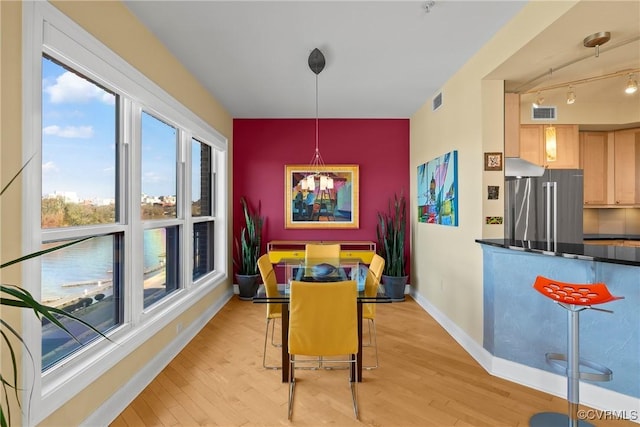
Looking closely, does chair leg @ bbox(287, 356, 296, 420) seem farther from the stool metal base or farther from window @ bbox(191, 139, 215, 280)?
window @ bbox(191, 139, 215, 280)

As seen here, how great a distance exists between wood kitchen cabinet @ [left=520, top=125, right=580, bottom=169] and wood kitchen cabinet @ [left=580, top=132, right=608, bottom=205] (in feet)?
1.12

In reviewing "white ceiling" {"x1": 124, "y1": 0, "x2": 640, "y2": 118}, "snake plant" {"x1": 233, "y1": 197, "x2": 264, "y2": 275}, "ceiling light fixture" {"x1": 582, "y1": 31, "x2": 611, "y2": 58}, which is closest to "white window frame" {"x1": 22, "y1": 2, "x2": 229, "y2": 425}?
"white ceiling" {"x1": 124, "y1": 0, "x2": 640, "y2": 118}

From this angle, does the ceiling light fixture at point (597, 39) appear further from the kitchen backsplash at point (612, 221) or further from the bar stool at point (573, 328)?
the kitchen backsplash at point (612, 221)

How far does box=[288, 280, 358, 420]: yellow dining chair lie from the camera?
2.12 metres

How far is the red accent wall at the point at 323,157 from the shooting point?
5273 millimetres

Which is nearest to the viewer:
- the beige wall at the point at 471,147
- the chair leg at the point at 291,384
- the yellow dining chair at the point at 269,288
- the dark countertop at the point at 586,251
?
the dark countertop at the point at 586,251

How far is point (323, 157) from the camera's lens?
17.3 feet

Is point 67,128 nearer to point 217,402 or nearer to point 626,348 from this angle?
point 217,402

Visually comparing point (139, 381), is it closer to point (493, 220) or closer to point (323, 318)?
point (323, 318)

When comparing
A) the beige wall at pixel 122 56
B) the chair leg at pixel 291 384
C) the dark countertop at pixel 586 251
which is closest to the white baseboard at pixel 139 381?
the beige wall at pixel 122 56

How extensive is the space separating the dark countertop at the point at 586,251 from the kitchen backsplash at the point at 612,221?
10.0 ft

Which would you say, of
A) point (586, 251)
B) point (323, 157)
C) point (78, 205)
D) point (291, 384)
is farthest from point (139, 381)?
point (323, 157)

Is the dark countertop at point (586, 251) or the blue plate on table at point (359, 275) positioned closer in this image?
the dark countertop at point (586, 251)

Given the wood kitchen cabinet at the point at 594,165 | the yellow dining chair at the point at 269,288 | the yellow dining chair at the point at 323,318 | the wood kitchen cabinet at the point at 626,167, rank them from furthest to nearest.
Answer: the wood kitchen cabinet at the point at 594,165 → the wood kitchen cabinet at the point at 626,167 → the yellow dining chair at the point at 269,288 → the yellow dining chair at the point at 323,318
